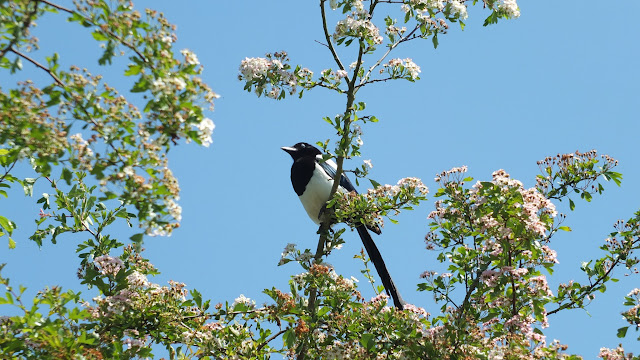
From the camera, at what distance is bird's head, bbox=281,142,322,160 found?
570cm

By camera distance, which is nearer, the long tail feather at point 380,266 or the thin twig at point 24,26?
the thin twig at point 24,26

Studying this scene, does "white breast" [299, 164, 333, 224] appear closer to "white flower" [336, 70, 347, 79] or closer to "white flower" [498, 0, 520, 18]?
"white flower" [336, 70, 347, 79]

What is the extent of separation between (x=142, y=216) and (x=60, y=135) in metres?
0.41

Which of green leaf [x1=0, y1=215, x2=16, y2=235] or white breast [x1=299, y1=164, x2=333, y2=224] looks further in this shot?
white breast [x1=299, y1=164, x2=333, y2=224]

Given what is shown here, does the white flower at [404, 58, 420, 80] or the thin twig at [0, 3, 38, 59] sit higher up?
the white flower at [404, 58, 420, 80]

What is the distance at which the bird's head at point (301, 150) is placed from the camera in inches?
225

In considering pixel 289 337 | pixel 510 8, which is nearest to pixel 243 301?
pixel 289 337

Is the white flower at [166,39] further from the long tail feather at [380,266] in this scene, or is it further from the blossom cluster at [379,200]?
the long tail feather at [380,266]

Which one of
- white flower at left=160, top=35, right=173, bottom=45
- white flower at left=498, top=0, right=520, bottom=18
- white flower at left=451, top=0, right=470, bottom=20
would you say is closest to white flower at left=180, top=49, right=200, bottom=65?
white flower at left=160, top=35, right=173, bottom=45

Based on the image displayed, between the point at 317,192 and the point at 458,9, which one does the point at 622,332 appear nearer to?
the point at 458,9

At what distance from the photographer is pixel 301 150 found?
577cm

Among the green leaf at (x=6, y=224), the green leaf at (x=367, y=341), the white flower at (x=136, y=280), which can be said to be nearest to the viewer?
the green leaf at (x=367, y=341)

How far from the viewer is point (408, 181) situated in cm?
395

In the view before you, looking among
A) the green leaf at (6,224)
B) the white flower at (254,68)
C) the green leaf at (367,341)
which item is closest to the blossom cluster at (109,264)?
the green leaf at (6,224)
